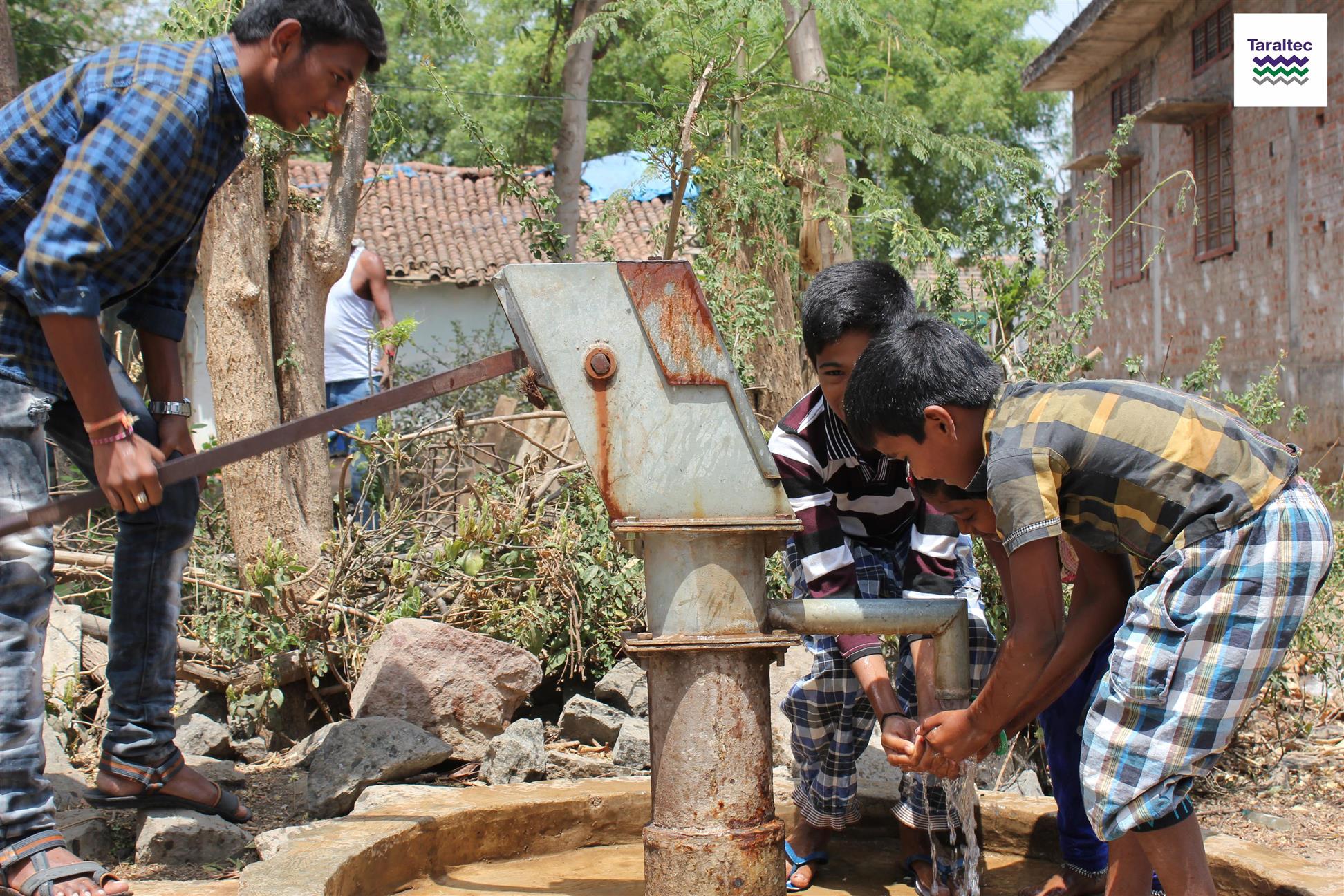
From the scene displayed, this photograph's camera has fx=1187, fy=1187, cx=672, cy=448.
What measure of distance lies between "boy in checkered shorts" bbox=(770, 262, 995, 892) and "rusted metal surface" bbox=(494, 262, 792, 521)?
52cm

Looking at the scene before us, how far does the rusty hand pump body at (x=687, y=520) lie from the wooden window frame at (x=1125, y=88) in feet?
41.7

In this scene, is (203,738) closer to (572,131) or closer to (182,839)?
(182,839)

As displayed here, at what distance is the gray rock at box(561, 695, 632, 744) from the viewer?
3684 mm

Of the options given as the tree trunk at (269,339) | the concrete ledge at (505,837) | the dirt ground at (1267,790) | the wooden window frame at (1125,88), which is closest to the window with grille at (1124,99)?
the wooden window frame at (1125,88)

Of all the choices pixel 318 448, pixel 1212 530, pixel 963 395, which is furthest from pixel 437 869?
pixel 318 448

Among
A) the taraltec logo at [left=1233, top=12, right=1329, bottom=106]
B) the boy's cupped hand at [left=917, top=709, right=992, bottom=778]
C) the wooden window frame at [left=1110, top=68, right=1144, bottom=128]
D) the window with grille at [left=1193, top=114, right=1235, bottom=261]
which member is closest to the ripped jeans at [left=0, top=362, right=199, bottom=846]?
the boy's cupped hand at [left=917, top=709, right=992, bottom=778]

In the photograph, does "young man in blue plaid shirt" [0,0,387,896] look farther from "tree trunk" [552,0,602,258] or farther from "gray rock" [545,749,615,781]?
"tree trunk" [552,0,602,258]

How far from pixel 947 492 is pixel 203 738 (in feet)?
8.07

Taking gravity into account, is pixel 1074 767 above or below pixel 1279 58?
below

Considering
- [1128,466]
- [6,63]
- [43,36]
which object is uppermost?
[43,36]

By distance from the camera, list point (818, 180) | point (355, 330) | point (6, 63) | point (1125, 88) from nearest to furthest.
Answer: point (6, 63), point (355, 330), point (818, 180), point (1125, 88)

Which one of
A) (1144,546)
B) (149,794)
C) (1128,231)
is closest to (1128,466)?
(1144,546)

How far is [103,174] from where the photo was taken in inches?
81.6

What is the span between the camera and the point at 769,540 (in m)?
2.01
